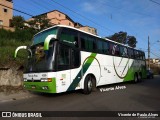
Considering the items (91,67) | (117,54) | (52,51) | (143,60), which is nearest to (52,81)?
(52,51)

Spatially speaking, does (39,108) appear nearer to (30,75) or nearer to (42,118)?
(42,118)

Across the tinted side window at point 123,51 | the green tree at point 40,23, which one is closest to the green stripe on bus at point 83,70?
the tinted side window at point 123,51

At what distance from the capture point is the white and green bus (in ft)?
30.8

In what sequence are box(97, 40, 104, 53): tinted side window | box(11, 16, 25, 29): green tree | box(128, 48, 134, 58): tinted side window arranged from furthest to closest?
box(11, 16, 25, 29): green tree → box(128, 48, 134, 58): tinted side window → box(97, 40, 104, 53): tinted side window

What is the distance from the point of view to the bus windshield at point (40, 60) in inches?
368

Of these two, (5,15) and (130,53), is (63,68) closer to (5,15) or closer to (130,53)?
(130,53)

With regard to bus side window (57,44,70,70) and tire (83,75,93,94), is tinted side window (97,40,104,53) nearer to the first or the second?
tire (83,75,93,94)

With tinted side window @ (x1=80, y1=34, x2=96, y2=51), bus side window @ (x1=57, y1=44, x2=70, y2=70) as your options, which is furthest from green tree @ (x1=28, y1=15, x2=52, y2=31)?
bus side window @ (x1=57, y1=44, x2=70, y2=70)

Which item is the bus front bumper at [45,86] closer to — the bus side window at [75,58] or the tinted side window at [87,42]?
the bus side window at [75,58]

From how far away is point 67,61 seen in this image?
402 inches

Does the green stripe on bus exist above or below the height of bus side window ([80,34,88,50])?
below

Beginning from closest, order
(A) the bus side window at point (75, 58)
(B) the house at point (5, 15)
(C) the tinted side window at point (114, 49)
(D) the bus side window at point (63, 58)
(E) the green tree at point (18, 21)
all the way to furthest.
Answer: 1. (D) the bus side window at point (63, 58)
2. (A) the bus side window at point (75, 58)
3. (C) the tinted side window at point (114, 49)
4. (E) the green tree at point (18, 21)
5. (B) the house at point (5, 15)

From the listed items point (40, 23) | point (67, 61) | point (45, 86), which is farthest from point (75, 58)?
point (40, 23)

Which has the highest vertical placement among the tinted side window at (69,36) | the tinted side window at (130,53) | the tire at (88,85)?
the tinted side window at (69,36)
